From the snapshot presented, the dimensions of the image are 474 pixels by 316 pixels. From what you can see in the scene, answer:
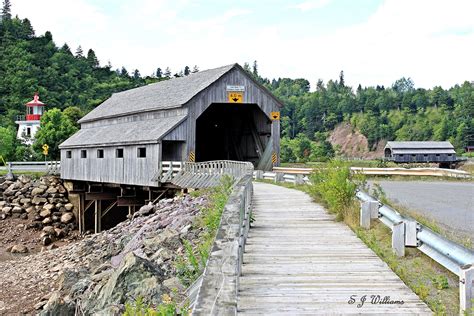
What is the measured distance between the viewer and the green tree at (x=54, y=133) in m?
51.7

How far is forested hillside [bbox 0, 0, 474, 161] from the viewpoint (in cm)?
6676

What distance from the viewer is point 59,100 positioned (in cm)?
7975

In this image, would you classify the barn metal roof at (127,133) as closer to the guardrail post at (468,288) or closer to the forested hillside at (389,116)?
the guardrail post at (468,288)

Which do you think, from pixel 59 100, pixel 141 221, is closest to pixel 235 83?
pixel 141 221

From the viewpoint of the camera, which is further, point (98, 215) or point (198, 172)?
point (98, 215)

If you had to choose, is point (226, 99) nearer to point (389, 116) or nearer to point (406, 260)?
point (406, 260)

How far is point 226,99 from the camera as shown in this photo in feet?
91.4

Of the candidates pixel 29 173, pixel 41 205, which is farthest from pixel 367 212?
pixel 29 173

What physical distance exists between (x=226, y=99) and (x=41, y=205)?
1404cm

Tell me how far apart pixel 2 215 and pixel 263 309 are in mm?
29072

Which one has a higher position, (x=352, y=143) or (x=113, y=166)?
(x=352, y=143)

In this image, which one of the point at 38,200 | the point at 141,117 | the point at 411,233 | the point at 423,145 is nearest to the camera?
the point at 411,233

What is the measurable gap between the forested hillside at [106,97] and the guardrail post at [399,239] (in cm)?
4889
